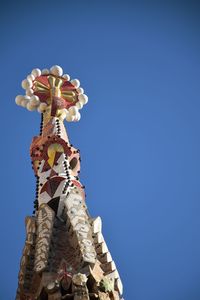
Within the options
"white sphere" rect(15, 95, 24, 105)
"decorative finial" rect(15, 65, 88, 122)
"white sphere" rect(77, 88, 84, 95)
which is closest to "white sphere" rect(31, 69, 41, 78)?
"decorative finial" rect(15, 65, 88, 122)

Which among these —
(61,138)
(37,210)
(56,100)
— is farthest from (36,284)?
(56,100)

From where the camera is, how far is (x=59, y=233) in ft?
32.4

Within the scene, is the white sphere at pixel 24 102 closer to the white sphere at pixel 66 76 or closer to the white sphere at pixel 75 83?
the white sphere at pixel 66 76

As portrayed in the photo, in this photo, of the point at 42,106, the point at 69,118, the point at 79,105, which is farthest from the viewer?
the point at 79,105

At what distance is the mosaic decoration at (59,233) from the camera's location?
27.9 ft

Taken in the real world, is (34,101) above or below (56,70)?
below

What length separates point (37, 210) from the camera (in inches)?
413

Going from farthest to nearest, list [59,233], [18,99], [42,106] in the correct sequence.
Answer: [18,99] → [42,106] → [59,233]

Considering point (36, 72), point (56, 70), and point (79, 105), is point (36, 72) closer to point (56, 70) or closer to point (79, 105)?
point (56, 70)

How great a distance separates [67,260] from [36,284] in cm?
55

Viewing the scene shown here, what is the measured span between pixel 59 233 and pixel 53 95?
4.12 metres

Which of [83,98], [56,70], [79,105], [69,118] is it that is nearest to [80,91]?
[83,98]

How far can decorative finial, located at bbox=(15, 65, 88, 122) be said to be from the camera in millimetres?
13047

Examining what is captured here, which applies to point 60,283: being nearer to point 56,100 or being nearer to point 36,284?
point 36,284
